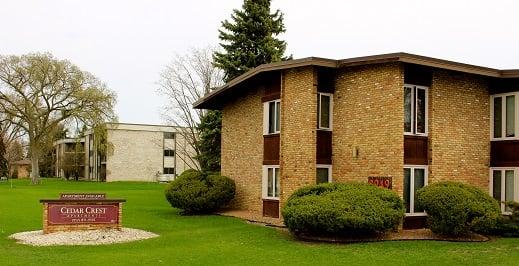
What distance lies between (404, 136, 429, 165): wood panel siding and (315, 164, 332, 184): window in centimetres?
316

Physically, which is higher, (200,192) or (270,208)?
(200,192)

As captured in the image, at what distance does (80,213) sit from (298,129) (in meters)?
7.88

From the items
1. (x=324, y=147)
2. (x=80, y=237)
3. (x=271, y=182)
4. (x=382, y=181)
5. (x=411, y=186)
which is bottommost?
(x=80, y=237)

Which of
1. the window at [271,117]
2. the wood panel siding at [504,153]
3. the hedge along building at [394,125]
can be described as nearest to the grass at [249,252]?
the hedge along building at [394,125]

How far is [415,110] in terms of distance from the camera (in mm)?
19047

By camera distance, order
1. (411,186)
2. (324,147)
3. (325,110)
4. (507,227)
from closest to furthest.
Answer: (507,227) < (411,186) < (324,147) < (325,110)

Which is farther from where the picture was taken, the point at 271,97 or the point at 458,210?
the point at 271,97

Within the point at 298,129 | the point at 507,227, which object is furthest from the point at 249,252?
the point at 507,227

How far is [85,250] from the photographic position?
14.8m

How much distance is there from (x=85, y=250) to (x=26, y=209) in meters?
13.7

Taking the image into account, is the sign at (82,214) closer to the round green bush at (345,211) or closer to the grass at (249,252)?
the grass at (249,252)

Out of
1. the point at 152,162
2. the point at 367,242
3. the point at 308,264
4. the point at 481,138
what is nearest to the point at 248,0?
the point at 481,138

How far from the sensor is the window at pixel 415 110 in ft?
62.2

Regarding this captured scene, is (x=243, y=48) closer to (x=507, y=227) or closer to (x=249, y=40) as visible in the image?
(x=249, y=40)
